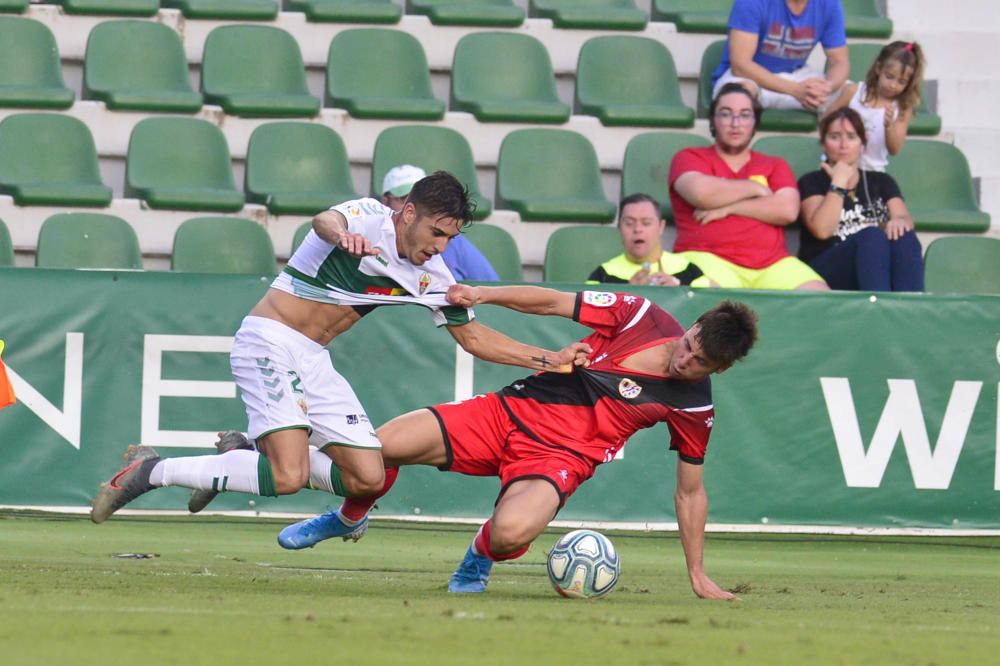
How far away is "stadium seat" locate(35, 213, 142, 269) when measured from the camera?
33.2 ft

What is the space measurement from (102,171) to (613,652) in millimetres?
8238

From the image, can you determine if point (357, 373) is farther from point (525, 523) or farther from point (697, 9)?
point (697, 9)

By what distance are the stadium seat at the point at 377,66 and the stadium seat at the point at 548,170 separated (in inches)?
35.8

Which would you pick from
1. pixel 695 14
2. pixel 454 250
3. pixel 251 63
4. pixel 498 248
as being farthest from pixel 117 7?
pixel 695 14

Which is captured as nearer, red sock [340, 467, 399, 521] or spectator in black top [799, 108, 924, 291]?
red sock [340, 467, 399, 521]

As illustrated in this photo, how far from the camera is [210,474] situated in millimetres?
6594

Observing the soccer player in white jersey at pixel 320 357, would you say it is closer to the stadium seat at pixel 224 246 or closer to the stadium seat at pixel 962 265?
the stadium seat at pixel 224 246

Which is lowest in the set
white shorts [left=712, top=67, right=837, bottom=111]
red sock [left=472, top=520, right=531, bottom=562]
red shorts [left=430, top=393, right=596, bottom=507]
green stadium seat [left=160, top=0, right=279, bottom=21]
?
red sock [left=472, top=520, right=531, bottom=562]

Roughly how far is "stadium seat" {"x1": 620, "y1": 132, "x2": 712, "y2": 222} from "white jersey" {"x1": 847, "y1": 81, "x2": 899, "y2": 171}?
116 cm

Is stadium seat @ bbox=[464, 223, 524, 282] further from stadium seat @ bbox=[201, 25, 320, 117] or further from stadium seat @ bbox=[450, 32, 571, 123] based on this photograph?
stadium seat @ bbox=[201, 25, 320, 117]

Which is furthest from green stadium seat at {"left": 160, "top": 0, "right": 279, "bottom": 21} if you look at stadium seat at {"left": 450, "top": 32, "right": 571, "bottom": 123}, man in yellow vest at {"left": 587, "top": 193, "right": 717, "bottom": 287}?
man in yellow vest at {"left": 587, "top": 193, "right": 717, "bottom": 287}

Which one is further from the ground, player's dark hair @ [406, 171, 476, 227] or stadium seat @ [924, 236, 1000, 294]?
player's dark hair @ [406, 171, 476, 227]

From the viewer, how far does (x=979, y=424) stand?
951 centimetres

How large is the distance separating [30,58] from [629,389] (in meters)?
6.51
